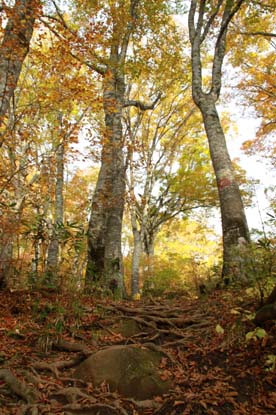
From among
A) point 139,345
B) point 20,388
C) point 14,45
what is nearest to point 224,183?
point 139,345

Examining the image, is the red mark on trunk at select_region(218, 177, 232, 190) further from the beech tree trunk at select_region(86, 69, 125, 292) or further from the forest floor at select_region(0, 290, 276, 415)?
the beech tree trunk at select_region(86, 69, 125, 292)

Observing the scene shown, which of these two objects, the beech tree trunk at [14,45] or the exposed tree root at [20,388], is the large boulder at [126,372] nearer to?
the exposed tree root at [20,388]

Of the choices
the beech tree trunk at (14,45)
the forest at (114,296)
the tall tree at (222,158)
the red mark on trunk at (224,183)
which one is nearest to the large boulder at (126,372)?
the forest at (114,296)

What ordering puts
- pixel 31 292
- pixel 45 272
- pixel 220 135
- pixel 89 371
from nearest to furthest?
pixel 89 371 < pixel 31 292 < pixel 45 272 < pixel 220 135

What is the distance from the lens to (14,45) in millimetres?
4926

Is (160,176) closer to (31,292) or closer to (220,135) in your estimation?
(220,135)

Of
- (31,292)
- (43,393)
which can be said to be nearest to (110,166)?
(31,292)

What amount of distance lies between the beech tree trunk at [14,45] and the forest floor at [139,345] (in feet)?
10.4

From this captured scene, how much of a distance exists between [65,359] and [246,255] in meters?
2.94

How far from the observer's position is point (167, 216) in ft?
54.8

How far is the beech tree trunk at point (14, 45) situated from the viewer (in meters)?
4.83

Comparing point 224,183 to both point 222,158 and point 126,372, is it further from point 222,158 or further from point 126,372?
point 126,372

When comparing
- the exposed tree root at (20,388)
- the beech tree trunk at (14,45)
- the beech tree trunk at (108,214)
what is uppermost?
the beech tree trunk at (14,45)

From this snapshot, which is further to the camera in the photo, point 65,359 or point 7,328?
point 7,328
